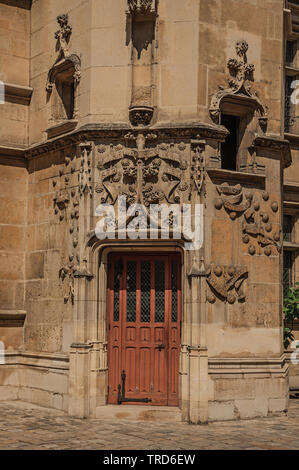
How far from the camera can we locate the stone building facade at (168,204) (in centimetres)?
1088

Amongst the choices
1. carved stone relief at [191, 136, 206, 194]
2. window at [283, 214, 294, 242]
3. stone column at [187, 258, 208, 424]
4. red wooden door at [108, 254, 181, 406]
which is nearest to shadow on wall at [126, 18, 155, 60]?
carved stone relief at [191, 136, 206, 194]

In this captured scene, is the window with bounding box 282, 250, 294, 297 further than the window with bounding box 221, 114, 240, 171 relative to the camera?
Yes

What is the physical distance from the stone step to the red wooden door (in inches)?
9.8

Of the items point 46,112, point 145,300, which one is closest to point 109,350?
point 145,300

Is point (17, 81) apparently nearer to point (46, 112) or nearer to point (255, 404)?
point (46, 112)

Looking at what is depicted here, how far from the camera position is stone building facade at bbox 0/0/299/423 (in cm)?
1088

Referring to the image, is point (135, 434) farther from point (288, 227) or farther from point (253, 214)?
point (288, 227)

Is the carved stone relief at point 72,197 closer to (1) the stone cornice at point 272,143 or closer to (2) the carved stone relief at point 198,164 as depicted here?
(2) the carved stone relief at point 198,164

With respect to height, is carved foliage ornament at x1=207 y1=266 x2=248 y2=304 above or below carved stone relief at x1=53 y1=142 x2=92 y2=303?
below

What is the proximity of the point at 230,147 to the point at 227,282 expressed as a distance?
2.43 metres

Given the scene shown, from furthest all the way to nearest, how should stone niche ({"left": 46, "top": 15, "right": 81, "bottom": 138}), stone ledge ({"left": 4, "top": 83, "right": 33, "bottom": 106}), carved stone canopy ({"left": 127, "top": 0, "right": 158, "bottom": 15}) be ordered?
stone ledge ({"left": 4, "top": 83, "right": 33, "bottom": 106}) < stone niche ({"left": 46, "top": 15, "right": 81, "bottom": 138}) < carved stone canopy ({"left": 127, "top": 0, "right": 158, "bottom": 15})

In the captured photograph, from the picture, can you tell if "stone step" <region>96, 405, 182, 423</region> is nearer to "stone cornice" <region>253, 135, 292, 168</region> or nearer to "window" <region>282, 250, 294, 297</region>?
"stone cornice" <region>253, 135, 292, 168</region>

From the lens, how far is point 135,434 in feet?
31.1
